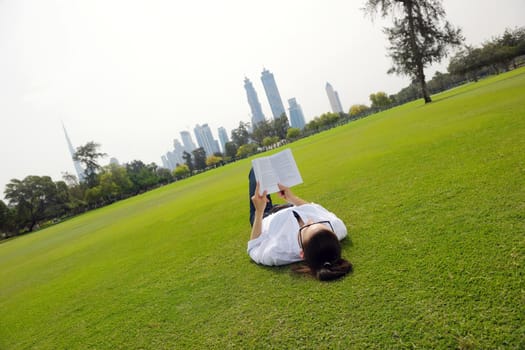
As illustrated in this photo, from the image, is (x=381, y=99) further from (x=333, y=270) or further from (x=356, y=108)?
(x=333, y=270)

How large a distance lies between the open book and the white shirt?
0.43 m

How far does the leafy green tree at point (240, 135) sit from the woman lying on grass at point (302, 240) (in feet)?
344

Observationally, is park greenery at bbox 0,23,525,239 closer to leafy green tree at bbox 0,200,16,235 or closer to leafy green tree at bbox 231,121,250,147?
leafy green tree at bbox 0,200,16,235

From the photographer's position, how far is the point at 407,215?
362cm

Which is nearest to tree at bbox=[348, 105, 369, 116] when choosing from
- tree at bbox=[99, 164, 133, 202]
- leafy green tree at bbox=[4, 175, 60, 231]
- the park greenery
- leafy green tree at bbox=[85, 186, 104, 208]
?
the park greenery

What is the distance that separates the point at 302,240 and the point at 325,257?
281mm

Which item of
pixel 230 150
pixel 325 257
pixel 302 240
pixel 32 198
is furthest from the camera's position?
pixel 230 150

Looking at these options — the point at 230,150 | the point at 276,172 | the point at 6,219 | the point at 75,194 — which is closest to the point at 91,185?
the point at 75,194

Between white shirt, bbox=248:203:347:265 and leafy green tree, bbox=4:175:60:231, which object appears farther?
leafy green tree, bbox=4:175:60:231

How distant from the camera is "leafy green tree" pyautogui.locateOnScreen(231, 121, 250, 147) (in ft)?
353

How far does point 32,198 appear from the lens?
186ft

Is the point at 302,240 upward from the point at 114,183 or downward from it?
downward

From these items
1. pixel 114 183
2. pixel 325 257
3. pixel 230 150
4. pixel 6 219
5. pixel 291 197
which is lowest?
pixel 325 257

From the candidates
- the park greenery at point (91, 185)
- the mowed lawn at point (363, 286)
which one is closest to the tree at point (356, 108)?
the park greenery at point (91, 185)
